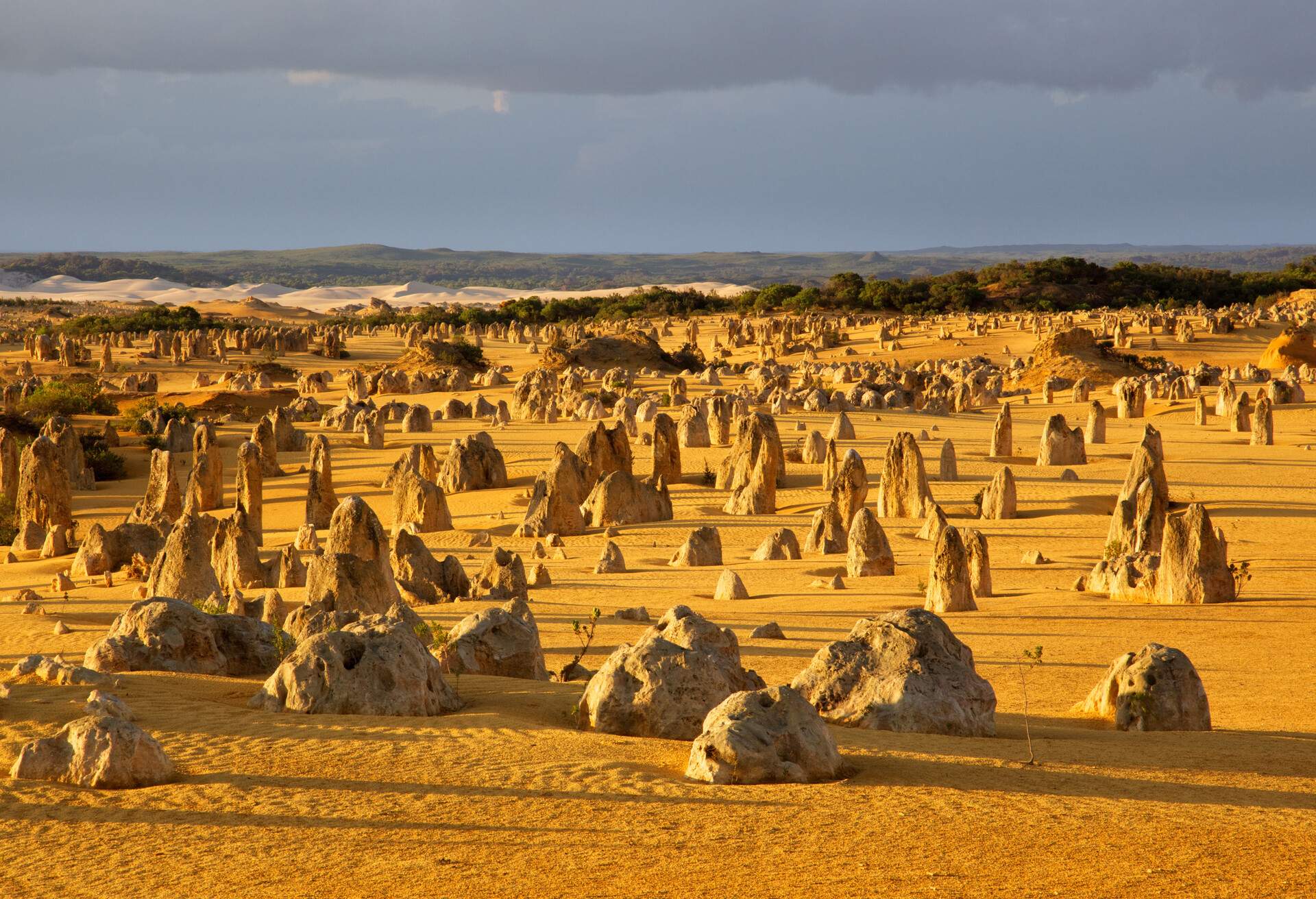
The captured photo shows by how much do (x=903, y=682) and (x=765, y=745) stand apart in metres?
1.72

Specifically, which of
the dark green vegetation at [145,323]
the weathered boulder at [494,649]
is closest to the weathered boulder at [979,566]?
the weathered boulder at [494,649]

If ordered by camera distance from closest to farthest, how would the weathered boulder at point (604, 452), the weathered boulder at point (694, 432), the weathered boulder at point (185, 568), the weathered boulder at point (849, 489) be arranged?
the weathered boulder at point (185, 568) → the weathered boulder at point (849, 489) → the weathered boulder at point (604, 452) → the weathered boulder at point (694, 432)

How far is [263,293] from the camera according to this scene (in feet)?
490

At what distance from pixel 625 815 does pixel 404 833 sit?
1034 millimetres

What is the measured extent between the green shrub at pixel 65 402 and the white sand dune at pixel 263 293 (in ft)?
275

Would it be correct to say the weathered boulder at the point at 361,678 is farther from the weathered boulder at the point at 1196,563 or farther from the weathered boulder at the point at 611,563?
the weathered boulder at the point at 611,563

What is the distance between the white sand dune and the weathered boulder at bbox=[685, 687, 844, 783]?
119756 mm

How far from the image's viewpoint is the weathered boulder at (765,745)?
23.1 ft

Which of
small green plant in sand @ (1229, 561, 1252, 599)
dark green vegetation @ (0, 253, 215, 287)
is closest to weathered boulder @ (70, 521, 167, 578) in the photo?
small green plant in sand @ (1229, 561, 1252, 599)

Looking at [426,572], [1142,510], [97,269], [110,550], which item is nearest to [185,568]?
[426,572]

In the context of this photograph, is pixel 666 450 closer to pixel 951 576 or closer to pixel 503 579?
pixel 503 579

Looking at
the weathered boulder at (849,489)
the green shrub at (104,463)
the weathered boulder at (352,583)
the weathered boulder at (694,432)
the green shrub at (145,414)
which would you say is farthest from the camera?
the green shrub at (145,414)

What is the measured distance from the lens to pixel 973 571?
575 inches

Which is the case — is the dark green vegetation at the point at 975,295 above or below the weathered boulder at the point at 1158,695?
above
